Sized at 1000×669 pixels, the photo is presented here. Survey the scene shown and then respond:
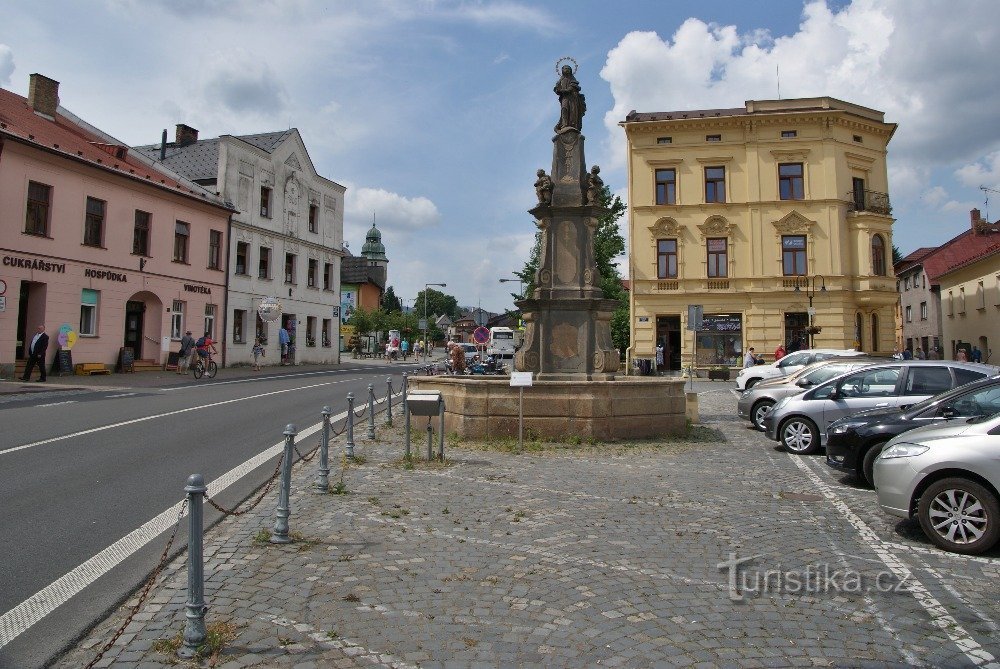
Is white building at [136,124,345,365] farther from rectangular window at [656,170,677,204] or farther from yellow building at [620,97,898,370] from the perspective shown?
rectangular window at [656,170,677,204]

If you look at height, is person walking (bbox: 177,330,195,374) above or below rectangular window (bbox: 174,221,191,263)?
below

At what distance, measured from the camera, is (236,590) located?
453 cm

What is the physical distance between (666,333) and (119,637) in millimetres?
35421

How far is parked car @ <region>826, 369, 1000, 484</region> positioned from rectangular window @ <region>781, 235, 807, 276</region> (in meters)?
30.3

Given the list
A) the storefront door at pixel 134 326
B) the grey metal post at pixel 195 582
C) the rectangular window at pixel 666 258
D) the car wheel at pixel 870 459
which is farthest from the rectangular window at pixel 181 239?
the grey metal post at pixel 195 582

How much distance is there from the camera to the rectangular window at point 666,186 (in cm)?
3803

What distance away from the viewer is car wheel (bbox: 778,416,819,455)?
11188 millimetres

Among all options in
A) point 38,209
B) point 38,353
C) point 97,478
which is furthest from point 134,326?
point 97,478

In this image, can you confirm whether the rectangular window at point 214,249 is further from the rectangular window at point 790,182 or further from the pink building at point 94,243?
the rectangular window at point 790,182

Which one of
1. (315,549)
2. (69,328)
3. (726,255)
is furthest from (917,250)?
(315,549)

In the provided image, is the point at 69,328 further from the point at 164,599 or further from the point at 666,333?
the point at 666,333

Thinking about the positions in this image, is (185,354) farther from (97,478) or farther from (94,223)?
(97,478)

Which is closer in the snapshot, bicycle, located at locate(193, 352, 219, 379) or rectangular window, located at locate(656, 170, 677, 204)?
bicycle, located at locate(193, 352, 219, 379)
